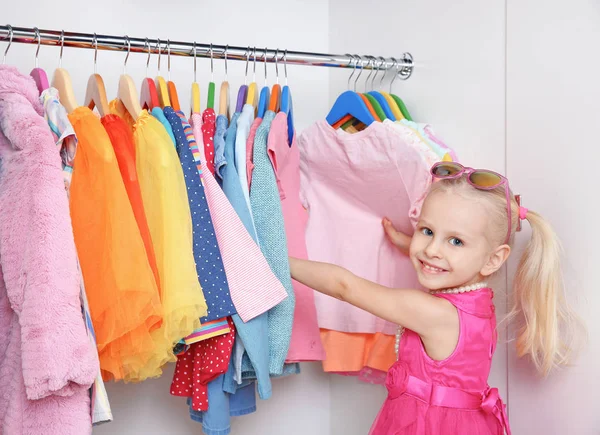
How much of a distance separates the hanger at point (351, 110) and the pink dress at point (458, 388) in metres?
0.65

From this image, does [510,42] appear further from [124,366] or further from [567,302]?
[124,366]

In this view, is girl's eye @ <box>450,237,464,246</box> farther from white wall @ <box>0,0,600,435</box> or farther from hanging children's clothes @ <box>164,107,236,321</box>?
hanging children's clothes @ <box>164,107,236,321</box>

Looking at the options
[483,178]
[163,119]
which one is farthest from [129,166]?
[483,178]

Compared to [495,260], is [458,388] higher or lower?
lower

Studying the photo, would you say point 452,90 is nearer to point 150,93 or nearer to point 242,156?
point 242,156

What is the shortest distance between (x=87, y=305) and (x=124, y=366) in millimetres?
190

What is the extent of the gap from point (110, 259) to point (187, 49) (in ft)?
2.18

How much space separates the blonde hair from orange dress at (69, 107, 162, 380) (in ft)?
2.23

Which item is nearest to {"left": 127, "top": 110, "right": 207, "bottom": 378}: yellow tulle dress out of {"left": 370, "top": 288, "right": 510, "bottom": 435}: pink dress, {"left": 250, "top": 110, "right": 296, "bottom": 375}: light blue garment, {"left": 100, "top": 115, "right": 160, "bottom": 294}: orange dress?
{"left": 100, "top": 115, "right": 160, "bottom": 294}: orange dress

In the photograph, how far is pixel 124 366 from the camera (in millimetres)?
1437

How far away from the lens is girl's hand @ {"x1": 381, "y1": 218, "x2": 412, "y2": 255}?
5.94ft

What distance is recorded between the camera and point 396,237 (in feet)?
6.00

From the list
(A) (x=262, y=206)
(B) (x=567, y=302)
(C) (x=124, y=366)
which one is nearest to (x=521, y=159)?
(B) (x=567, y=302)

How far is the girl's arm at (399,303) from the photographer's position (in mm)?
1421
